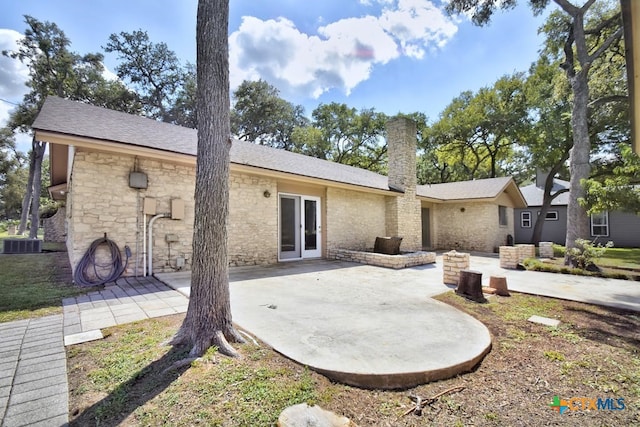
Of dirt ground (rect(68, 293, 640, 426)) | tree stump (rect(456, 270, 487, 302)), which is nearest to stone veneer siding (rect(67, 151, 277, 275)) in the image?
dirt ground (rect(68, 293, 640, 426))

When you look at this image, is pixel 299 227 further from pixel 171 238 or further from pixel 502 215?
pixel 502 215

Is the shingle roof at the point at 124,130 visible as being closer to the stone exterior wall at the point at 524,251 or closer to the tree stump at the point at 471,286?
the tree stump at the point at 471,286

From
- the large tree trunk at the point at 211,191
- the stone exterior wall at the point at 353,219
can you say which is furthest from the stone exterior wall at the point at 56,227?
the large tree trunk at the point at 211,191

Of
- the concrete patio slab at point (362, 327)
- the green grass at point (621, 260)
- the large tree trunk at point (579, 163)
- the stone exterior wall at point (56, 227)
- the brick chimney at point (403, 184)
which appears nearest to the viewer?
the concrete patio slab at point (362, 327)

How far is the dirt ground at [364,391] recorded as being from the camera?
191cm

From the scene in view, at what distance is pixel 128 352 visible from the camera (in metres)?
2.70

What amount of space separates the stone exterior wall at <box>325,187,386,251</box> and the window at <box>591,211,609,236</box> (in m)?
14.7

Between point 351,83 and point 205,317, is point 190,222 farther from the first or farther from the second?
point 351,83

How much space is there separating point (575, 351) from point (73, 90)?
25.1m

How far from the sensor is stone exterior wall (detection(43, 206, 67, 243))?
47.5 ft

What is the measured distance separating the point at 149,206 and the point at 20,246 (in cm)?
949

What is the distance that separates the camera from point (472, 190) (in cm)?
1465

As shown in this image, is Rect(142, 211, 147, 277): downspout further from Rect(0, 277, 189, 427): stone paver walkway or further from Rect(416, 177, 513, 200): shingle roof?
Rect(416, 177, 513, 200): shingle roof

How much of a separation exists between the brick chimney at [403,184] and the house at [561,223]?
1065cm
